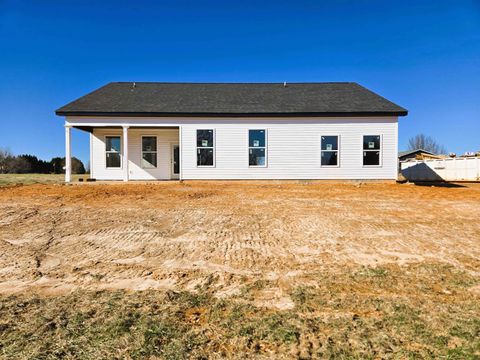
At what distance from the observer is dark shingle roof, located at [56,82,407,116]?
14398 millimetres

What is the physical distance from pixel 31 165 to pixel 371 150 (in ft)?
112

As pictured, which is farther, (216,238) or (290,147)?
(290,147)

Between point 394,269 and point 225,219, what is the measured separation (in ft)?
12.2

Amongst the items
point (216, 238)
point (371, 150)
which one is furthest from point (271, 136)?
point (216, 238)

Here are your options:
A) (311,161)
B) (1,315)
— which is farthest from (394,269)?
(311,161)

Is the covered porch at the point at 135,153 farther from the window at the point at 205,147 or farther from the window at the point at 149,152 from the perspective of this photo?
the window at the point at 205,147

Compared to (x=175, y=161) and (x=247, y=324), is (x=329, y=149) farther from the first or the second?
(x=247, y=324)

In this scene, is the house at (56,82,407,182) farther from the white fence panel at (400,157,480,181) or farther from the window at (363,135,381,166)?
the white fence panel at (400,157,480,181)

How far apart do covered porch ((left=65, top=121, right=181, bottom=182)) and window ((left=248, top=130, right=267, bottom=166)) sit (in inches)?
165

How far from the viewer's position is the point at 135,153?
16.2m

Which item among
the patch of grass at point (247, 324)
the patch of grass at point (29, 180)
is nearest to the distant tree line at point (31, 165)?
the patch of grass at point (29, 180)

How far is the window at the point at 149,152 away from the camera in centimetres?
1630

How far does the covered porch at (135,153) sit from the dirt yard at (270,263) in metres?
8.27

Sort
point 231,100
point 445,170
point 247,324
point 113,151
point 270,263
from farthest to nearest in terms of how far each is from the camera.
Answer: point 445,170, point 113,151, point 231,100, point 270,263, point 247,324
